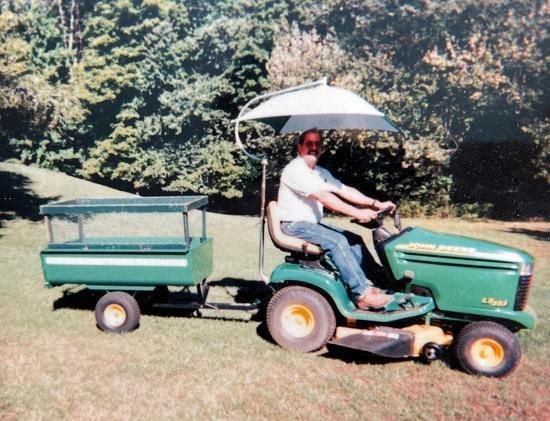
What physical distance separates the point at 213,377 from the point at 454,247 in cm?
264

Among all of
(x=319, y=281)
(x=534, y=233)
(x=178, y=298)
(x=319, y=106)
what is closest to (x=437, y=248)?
(x=319, y=281)

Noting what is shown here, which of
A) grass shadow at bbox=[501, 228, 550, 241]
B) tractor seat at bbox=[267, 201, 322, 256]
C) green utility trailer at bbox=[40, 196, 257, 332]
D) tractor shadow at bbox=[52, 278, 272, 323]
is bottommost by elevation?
grass shadow at bbox=[501, 228, 550, 241]

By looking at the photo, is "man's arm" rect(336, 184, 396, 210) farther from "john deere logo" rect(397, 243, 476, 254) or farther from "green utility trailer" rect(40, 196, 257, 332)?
"green utility trailer" rect(40, 196, 257, 332)

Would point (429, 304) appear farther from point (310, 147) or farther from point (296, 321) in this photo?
point (310, 147)

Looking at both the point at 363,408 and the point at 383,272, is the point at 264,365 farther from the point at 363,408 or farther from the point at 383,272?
the point at 383,272

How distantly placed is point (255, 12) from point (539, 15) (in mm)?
20401

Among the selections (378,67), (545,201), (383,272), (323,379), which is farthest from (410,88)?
(323,379)

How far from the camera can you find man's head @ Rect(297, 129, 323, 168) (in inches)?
213

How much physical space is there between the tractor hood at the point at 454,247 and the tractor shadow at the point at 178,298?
2056 mm

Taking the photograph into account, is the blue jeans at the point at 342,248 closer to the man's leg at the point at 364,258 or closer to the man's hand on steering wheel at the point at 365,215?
the man's leg at the point at 364,258

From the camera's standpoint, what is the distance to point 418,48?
25312mm

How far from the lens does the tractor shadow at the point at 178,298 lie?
251 inches

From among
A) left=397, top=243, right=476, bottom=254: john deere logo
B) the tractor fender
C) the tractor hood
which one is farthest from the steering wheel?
the tractor fender

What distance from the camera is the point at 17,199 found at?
16734 mm
